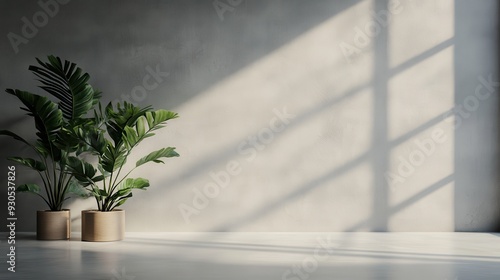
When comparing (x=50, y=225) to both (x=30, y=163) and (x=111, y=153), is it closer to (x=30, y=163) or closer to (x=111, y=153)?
(x=30, y=163)

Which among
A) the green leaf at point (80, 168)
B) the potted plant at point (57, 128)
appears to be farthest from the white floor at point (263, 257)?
the green leaf at point (80, 168)

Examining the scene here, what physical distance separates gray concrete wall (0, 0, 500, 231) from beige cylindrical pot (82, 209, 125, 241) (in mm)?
609

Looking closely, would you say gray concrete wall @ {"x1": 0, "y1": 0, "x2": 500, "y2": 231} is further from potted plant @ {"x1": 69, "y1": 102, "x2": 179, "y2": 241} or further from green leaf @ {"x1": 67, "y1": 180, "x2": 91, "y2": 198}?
potted plant @ {"x1": 69, "y1": 102, "x2": 179, "y2": 241}

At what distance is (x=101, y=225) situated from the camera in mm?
5242

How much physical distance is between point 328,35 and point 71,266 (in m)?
3.51

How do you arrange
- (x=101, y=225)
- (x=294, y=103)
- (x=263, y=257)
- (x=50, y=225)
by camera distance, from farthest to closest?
1. (x=294, y=103)
2. (x=50, y=225)
3. (x=101, y=225)
4. (x=263, y=257)

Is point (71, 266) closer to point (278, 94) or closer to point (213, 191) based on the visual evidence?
point (213, 191)

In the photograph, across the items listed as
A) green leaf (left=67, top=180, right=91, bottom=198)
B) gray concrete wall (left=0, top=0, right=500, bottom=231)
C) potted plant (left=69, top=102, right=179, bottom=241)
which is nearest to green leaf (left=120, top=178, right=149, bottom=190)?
potted plant (left=69, top=102, right=179, bottom=241)

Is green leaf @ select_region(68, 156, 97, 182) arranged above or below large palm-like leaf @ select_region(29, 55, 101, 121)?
below

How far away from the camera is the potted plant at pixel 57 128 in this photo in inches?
201

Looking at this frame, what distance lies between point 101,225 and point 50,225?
1.78 feet

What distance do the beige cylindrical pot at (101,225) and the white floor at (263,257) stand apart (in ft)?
0.37

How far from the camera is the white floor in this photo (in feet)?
12.4

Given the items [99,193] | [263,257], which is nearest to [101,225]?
[99,193]
